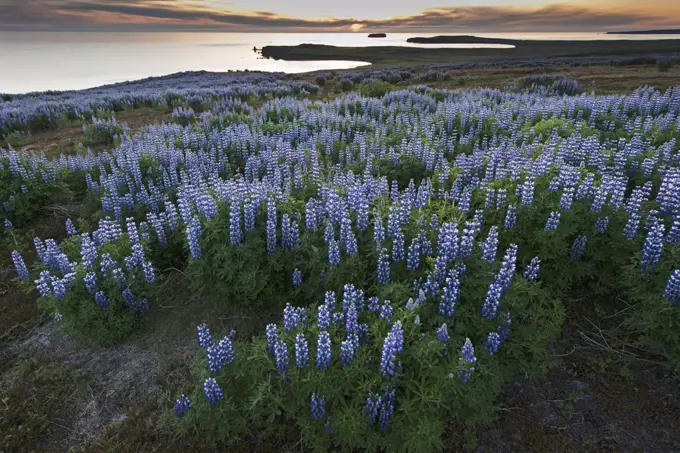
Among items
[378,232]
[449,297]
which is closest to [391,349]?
[449,297]

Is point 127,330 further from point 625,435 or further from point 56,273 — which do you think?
point 625,435

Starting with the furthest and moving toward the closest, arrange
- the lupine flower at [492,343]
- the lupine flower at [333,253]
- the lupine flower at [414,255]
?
the lupine flower at [333,253], the lupine flower at [414,255], the lupine flower at [492,343]

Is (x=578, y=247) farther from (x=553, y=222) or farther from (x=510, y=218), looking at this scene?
(x=510, y=218)

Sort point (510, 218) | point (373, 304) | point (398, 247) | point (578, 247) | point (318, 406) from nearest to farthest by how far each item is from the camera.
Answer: point (318, 406) → point (373, 304) → point (398, 247) → point (578, 247) → point (510, 218)

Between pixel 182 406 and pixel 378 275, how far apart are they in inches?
108

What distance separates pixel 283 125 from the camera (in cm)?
1300

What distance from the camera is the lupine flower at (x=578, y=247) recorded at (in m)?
Answer: 5.62

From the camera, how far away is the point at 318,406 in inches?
160

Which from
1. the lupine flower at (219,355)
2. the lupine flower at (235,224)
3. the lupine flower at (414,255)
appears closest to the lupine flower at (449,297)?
the lupine flower at (414,255)

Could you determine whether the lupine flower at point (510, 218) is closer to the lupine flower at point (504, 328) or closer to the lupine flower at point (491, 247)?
the lupine flower at point (491, 247)

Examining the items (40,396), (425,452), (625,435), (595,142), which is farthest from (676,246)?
(40,396)

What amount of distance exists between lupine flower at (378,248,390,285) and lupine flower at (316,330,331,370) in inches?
52.1

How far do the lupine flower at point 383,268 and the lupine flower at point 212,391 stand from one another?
7.41 feet

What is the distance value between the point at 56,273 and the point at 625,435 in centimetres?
807
